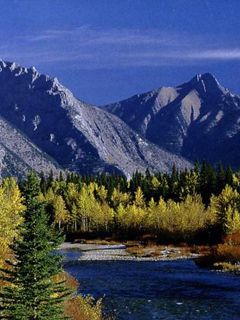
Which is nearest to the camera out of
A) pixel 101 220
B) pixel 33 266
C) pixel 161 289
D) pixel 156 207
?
pixel 33 266

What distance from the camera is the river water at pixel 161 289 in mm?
45094

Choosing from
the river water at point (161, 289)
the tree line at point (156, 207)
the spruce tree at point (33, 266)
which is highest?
the tree line at point (156, 207)

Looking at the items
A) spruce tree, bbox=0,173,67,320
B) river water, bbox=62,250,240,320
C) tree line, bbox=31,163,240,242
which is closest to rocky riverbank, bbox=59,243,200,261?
river water, bbox=62,250,240,320

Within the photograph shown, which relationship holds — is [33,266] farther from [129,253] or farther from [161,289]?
[129,253]

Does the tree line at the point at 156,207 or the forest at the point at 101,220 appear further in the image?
the tree line at the point at 156,207

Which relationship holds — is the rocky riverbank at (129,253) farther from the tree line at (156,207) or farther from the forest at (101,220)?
the tree line at (156,207)

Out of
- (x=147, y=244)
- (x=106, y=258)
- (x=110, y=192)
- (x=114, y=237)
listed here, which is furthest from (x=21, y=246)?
(x=110, y=192)

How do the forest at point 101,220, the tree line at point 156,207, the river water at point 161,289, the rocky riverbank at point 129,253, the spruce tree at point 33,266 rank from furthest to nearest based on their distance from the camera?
the tree line at point 156,207 < the rocky riverbank at point 129,253 < the river water at point 161,289 < the forest at point 101,220 < the spruce tree at point 33,266

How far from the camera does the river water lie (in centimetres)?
4509

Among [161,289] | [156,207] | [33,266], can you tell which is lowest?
[161,289]

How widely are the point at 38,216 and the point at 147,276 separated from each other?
45490 millimetres

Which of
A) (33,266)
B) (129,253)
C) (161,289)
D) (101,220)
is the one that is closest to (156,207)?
(101,220)

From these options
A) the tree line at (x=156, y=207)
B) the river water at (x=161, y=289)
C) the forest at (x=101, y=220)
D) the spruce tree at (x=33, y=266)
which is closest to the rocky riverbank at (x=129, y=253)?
the river water at (x=161, y=289)

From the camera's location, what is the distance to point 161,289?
186 ft
